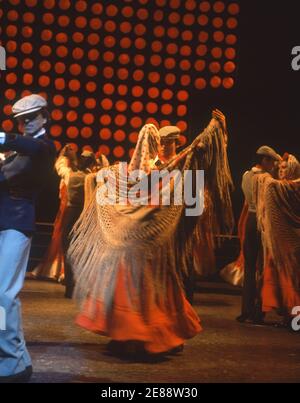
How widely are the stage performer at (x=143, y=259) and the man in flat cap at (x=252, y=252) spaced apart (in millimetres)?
1657

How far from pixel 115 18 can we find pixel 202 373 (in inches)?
299

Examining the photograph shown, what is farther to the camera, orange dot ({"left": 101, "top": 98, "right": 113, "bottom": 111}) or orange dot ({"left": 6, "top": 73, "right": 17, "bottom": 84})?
orange dot ({"left": 101, "top": 98, "right": 113, "bottom": 111})

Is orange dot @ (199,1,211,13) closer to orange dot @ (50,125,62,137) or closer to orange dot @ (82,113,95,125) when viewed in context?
orange dot @ (82,113,95,125)

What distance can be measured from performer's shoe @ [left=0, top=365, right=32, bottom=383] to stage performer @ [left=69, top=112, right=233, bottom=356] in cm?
95

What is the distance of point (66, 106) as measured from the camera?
38.2ft

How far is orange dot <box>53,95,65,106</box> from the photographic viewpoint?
37.8 ft

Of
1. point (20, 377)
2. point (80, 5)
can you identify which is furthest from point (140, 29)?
→ point (20, 377)

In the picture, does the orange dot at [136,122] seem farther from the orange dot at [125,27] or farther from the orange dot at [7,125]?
the orange dot at [7,125]

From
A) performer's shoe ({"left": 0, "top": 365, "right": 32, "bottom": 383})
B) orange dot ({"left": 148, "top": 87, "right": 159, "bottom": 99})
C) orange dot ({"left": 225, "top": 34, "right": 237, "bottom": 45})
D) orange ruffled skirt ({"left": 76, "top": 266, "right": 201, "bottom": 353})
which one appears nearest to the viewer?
performer's shoe ({"left": 0, "top": 365, "right": 32, "bottom": 383})

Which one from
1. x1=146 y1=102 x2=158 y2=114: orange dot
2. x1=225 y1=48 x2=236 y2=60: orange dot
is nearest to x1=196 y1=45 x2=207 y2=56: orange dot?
x1=225 y1=48 x2=236 y2=60: orange dot

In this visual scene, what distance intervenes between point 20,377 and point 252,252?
3646 mm

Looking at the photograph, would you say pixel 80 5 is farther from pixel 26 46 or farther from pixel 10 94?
pixel 10 94

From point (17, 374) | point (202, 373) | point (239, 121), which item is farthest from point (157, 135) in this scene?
point (239, 121)

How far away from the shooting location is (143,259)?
5379 millimetres
